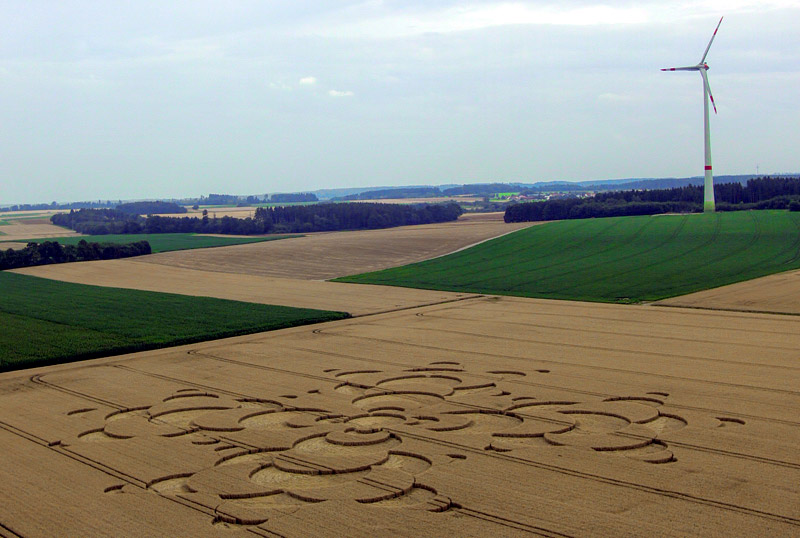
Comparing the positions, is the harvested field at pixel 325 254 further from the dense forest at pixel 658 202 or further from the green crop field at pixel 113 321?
the green crop field at pixel 113 321

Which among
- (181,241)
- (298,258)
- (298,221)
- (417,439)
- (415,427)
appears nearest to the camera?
(417,439)

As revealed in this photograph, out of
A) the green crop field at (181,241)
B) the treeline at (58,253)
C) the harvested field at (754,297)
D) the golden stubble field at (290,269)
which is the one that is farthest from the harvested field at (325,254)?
the harvested field at (754,297)

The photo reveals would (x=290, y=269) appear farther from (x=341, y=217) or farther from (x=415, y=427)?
(x=341, y=217)

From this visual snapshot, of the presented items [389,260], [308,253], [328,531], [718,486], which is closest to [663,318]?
[718,486]

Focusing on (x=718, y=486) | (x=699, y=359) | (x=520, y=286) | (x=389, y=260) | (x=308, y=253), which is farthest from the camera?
(x=308, y=253)

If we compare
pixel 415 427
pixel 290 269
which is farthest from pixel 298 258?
pixel 415 427

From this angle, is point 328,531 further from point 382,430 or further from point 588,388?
point 588,388
